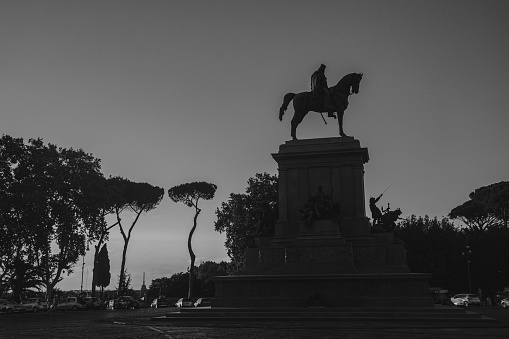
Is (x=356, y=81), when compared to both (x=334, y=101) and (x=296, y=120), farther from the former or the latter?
(x=296, y=120)

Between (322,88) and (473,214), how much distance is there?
63554 millimetres

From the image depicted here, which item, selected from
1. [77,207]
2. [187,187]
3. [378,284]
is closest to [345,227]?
[378,284]

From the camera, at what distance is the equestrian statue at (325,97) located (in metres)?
30.0

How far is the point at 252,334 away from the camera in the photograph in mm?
14961

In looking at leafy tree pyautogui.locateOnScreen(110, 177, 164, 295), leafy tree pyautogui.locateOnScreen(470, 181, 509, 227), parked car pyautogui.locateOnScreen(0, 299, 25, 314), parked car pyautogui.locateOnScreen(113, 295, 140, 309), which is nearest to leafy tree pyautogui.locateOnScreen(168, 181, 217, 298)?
leafy tree pyautogui.locateOnScreen(110, 177, 164, 295)

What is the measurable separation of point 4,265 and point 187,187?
26072mm

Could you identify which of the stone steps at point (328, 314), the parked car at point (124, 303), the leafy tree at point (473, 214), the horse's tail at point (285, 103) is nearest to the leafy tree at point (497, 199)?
the leafy tree at point (473, 214)

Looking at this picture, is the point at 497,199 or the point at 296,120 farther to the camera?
the point at 497,199

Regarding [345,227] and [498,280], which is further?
[498,280]

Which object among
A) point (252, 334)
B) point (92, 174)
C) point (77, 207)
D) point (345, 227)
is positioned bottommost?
point (252, 334)

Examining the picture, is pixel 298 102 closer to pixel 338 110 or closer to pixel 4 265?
pixel 338 110

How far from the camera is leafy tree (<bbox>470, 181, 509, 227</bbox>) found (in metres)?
74.9

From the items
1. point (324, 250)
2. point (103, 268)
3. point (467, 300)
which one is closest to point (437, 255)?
point (467, 300)

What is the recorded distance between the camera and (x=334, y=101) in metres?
30.0
